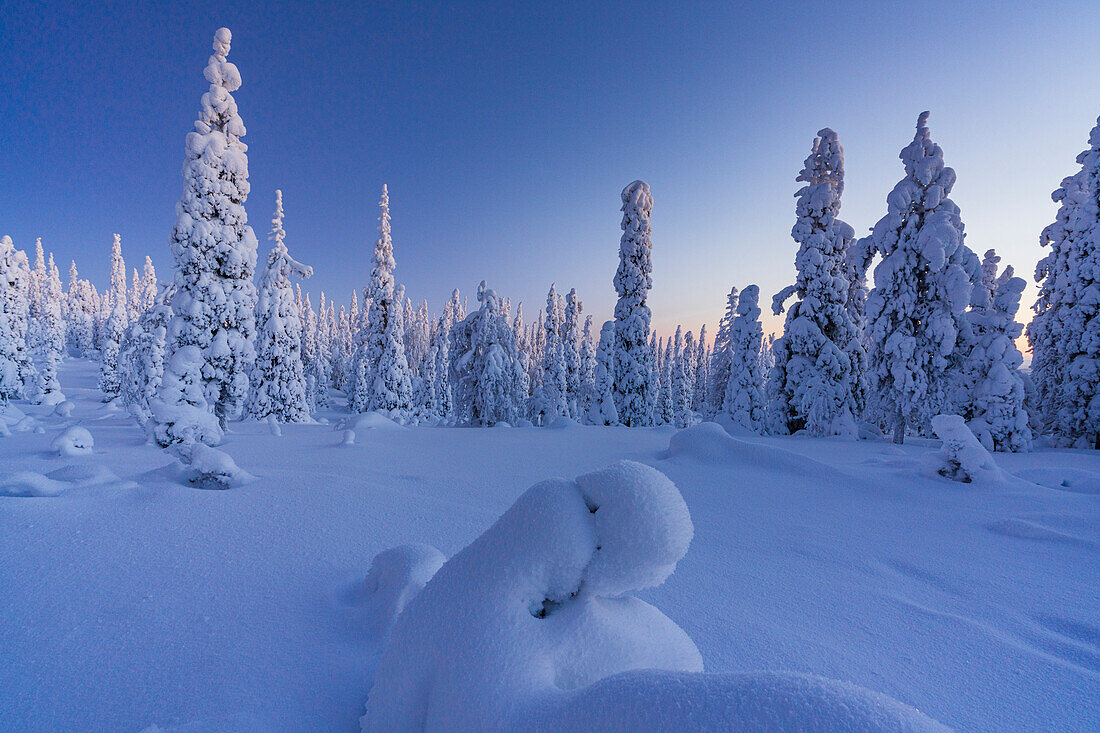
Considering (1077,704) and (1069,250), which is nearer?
(1077,704)

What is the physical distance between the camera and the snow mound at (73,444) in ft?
17.1

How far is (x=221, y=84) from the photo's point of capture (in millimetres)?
10883

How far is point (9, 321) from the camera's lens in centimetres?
1582

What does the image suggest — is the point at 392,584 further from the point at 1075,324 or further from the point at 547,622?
the point at 1075,324

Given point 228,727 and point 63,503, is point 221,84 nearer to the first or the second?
point 63,503

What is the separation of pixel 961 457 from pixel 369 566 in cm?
642

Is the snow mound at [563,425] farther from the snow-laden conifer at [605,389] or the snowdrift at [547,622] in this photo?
the snowdrift at [547,622]

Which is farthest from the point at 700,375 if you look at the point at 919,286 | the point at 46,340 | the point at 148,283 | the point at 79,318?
the point at 79,318

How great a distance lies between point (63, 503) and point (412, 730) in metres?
3.42

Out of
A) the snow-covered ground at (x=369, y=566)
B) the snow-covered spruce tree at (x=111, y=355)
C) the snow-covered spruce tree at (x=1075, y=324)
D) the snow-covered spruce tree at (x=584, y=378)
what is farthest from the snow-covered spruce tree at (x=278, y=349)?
the snow-covered spruce tree at (x=1075, y=324)

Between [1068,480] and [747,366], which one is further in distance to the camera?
[747,366]

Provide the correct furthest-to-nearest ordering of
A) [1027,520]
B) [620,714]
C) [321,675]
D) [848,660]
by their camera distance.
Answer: [1027,520] < [848,660] < [321,675] < [620,714]

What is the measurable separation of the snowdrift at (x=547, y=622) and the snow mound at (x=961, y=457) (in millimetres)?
5372

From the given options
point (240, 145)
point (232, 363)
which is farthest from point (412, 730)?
point (240, 145)
